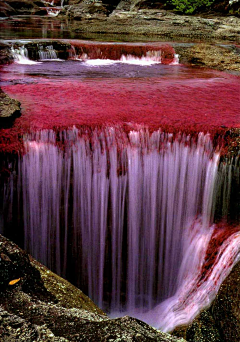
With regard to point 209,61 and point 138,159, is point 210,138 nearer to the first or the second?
point 138,159

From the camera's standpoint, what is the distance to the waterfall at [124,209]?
4.04 meters

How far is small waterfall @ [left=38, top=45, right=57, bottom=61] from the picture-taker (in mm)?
9312

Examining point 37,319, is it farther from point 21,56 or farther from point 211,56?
point 211,56

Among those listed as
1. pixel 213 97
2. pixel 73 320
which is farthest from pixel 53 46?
pixel 73 320

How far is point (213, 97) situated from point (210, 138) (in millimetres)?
1736

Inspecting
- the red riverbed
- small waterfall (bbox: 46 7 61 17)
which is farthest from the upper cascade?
small waterfall (bbox: 46 7 61 17)

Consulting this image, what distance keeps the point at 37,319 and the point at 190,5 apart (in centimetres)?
2089

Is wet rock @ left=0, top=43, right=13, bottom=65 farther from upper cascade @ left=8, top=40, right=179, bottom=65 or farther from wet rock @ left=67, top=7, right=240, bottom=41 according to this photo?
wet rock @ left=67, top=7, right=240, bottom=41

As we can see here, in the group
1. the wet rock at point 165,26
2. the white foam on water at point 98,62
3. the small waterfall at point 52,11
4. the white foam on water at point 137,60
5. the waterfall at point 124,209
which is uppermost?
the small waterfall at point 52,11

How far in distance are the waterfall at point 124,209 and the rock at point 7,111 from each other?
382mm

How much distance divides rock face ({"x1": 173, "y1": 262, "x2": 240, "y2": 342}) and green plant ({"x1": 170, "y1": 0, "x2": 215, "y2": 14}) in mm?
19244

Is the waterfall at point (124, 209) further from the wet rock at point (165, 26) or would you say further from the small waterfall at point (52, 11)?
the small waterfall at point (52, 11)

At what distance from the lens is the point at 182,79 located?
23.4 feet

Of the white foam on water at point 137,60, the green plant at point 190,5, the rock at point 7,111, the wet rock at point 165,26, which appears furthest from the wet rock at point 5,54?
the green plant at point 190,5
